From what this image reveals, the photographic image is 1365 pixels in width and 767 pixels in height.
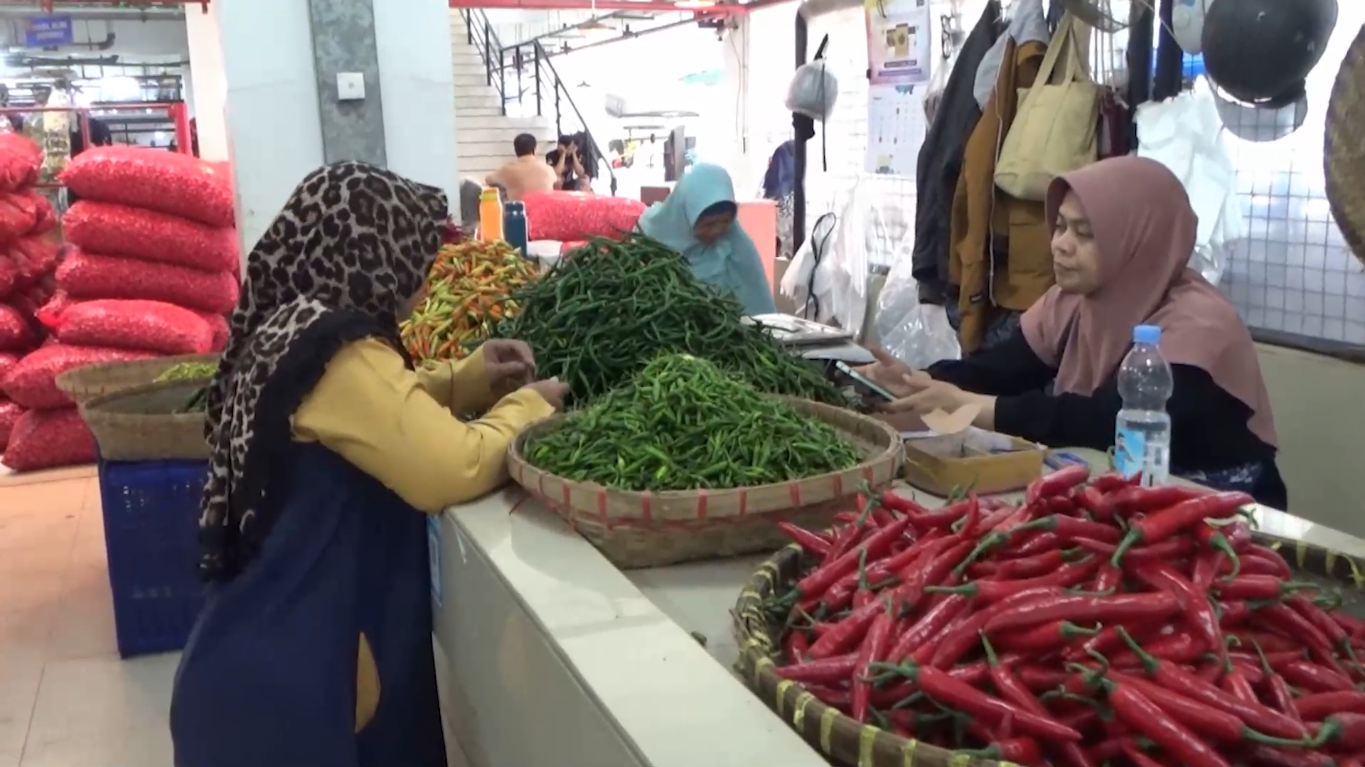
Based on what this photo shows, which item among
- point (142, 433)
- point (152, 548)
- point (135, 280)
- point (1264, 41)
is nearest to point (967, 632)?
point (1264, 41)

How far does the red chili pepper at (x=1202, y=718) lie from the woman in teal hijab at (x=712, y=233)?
3.14 metres

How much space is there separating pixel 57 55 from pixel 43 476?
546 inches

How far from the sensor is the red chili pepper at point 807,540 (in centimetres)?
145

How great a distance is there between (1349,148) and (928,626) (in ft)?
4.92

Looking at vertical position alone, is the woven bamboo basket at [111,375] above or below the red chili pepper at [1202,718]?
below

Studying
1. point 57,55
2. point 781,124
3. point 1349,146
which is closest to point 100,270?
point 1349,146

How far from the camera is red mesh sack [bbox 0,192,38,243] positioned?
5.57 meters

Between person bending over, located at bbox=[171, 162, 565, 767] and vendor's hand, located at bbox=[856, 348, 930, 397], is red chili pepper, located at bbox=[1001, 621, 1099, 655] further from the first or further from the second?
vendor's hand, located at bbox=[856, 348, 930, 397]

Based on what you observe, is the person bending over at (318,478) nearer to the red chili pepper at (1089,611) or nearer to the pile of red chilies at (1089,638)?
the pile of red chilies at (1089,638)

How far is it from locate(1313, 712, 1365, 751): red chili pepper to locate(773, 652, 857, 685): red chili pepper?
0.42 m

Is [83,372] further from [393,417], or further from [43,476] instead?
[393,417]

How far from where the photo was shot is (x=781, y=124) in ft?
33.0

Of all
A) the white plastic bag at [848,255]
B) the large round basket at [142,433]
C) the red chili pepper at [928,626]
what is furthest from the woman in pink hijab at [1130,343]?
the white plastic bag at [848,255]

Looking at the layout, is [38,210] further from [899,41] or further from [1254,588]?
[1254,588]
